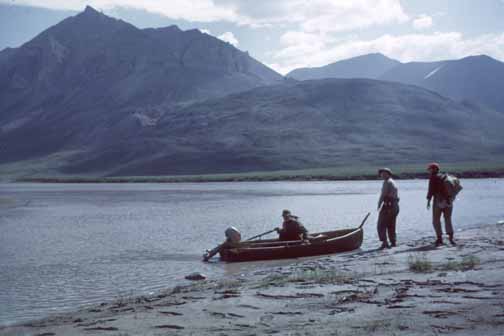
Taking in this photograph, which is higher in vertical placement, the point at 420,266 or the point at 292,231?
the point at 292,231

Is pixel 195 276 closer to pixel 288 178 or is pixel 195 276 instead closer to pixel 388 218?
pixel 388 218

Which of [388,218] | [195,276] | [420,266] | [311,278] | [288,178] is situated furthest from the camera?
[288,178]

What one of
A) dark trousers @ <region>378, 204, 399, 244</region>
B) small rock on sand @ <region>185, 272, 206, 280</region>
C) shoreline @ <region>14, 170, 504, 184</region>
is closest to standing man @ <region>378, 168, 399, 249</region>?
dark trousers @ <region>378, 204, 399, 244</region>

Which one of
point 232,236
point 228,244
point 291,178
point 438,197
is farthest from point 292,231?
point 291,178

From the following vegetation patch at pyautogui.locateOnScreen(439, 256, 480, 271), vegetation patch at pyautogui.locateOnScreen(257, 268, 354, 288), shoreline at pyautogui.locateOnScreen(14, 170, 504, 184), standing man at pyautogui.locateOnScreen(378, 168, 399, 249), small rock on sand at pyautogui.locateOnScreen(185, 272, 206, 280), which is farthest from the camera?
shoreline at pyautogui.locateOnScreen(14, 170, 504, 184)

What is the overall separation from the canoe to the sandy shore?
178 inches

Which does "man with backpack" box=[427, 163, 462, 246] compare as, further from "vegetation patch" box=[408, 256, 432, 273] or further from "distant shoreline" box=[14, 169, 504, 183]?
"distant shoreline" box=[14, 169, 504, 183]

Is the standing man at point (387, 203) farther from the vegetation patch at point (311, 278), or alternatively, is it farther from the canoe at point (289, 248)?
the vegetation patch at point (311, 278)

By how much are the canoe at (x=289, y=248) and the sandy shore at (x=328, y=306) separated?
14.8 feet

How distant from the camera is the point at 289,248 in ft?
67.3

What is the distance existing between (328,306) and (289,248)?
9730 mm

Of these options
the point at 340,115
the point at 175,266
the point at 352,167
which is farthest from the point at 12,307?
the point at 340,115

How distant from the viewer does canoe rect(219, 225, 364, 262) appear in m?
20.5

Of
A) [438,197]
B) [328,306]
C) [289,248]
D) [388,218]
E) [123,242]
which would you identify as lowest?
[123,242]
